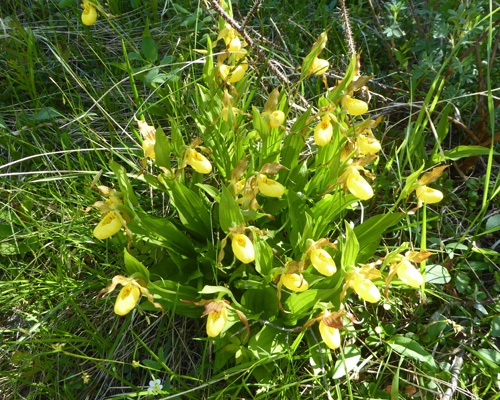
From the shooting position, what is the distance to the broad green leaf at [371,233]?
154 cm

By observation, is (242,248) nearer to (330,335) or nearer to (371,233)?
(330,335)

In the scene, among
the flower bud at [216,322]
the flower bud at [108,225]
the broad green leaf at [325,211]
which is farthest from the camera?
the broad green leaf at [325,211]

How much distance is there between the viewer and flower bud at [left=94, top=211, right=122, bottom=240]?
1.38 meters

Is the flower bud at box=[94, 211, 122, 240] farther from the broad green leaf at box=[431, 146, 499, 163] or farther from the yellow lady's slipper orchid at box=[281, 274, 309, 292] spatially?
the broad green leaf at box=[431, 146, 499, 163]

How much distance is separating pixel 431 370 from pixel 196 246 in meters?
0.97

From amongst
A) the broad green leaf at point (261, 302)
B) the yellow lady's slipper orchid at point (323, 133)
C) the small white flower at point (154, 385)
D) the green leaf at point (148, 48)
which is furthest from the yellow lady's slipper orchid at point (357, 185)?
the green leaf at point (148, 48)

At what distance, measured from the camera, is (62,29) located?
9.64 feet

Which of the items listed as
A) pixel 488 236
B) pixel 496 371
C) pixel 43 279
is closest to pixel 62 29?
pixel 43 279

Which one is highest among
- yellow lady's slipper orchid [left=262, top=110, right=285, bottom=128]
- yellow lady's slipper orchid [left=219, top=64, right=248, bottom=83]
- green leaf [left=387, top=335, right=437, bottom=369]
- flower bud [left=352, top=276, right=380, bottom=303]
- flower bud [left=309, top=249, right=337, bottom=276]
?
yellow lady's slipper orchid [left=219, top=64, right=248, bottom=83]

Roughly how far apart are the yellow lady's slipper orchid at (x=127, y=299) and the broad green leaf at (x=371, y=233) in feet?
2.69

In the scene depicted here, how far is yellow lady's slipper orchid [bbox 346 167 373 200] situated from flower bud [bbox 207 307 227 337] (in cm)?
57

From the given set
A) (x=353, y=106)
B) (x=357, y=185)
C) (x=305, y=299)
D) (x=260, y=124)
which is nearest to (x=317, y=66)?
(x=353, y=106)

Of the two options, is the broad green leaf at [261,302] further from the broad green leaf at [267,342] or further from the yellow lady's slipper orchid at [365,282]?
the yellow lady's slipper orchid at [365,282]

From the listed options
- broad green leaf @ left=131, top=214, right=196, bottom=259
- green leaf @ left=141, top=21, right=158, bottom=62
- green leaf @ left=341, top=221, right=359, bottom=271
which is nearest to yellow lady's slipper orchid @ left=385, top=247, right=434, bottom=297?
green leaf @ left=341, top=221, right=359, bottom=271
